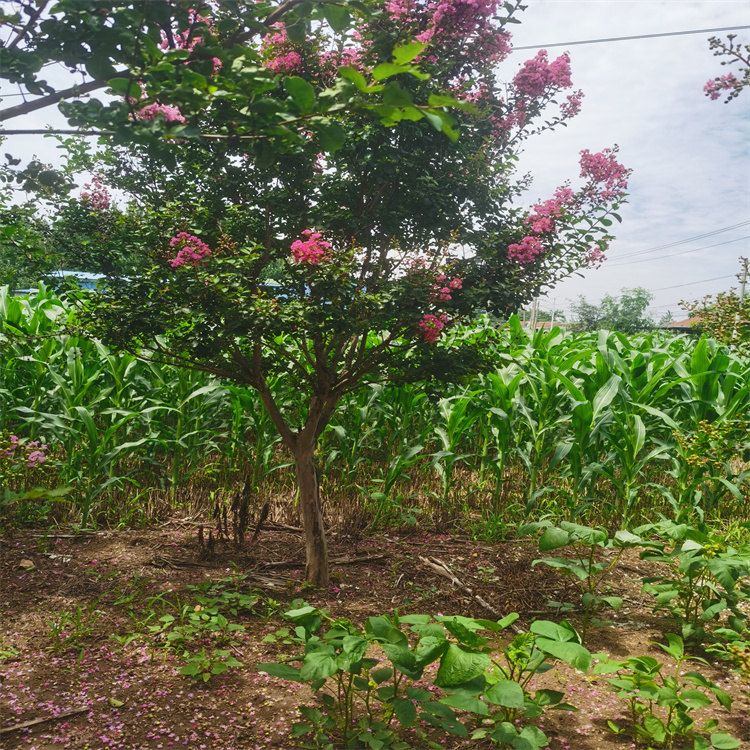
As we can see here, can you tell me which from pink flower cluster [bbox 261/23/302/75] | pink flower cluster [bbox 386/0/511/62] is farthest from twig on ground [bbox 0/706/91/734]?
pink flower cluster [bbox 386/0/511/62]

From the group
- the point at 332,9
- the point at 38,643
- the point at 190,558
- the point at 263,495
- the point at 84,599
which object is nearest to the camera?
the point at 332,9

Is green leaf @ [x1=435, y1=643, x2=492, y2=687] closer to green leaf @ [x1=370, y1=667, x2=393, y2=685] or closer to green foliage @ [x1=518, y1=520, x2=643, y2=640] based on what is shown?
green leaf @ [x1=370, y1=667, x2=393, y2=685]

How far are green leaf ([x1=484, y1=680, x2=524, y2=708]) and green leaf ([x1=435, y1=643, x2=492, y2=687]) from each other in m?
0.06

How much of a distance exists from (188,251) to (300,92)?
4.31ft

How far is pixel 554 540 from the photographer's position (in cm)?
214

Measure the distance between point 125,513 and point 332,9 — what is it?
328 centimetres

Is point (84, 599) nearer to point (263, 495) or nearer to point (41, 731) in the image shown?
point (41, 731)

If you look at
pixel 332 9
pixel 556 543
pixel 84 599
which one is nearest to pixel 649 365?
pixel 556 543

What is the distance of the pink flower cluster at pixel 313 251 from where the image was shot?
7.65ft

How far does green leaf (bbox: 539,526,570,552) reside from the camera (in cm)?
213

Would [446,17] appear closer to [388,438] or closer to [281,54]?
[281,54]

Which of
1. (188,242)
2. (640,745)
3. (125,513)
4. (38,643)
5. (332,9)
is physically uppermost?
(332,9)

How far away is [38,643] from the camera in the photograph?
233 cm

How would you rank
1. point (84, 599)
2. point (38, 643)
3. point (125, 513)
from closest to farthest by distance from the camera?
point (38, 643) → point (84, 599) → point (125, 513)
